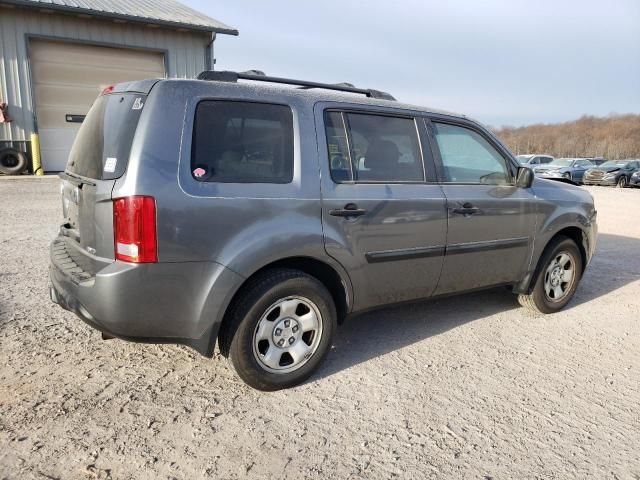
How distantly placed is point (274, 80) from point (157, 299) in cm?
161

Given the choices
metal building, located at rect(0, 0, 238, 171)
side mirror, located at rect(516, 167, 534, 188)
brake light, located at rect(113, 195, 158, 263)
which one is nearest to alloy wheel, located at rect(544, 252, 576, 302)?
side mirror, located at rect(516, 167, 534, 188)

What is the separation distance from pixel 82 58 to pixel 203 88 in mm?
14167

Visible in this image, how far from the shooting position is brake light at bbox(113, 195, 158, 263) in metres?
2.46

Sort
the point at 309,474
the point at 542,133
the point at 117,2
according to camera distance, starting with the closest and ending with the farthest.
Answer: the point at 309,474
the point at 117,2
the point at 542,133

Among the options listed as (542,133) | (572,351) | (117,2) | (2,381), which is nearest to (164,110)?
(2,381)

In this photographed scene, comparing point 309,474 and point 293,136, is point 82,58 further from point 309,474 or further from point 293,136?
point 309,474

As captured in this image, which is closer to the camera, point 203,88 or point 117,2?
point 203,88

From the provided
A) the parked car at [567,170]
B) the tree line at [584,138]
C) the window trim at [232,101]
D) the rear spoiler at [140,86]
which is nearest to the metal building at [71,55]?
the rear spoiler at [140,86]

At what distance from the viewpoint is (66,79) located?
47.8ft

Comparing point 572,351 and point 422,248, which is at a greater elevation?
point 422,248

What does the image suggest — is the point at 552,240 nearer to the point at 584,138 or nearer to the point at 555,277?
the point at 555,277

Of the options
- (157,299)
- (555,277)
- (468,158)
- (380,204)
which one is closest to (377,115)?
(380,204)

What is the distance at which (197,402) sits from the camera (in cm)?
282

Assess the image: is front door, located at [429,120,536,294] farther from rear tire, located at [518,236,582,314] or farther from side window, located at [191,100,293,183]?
side window, located at [191,100,293,183]
